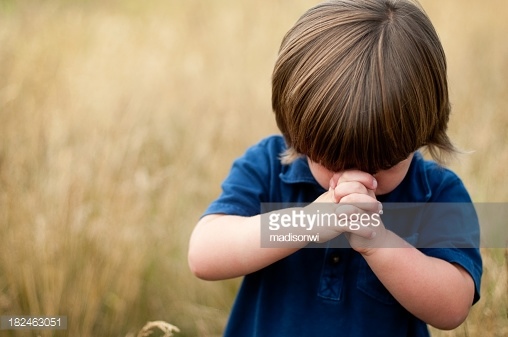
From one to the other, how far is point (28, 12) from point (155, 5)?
124 centimetres

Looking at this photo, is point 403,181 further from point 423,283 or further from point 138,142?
point 138,142

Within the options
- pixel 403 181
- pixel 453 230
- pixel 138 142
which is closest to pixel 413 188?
pixel 403 181

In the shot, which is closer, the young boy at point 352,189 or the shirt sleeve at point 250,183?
the young boy at point 352,189

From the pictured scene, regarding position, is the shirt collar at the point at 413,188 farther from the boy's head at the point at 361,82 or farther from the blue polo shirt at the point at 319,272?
the boy's head at the point at 361,82

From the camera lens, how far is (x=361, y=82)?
1.42 m

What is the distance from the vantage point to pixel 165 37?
4438 millimetres

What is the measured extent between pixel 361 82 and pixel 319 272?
20.9 inches

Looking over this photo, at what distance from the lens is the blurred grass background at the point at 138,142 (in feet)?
8.13

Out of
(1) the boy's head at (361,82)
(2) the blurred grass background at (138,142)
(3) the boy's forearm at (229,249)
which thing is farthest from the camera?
(2) the blurred grass background at (138,142)

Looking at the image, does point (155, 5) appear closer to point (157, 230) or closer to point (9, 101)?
point (9, 101)

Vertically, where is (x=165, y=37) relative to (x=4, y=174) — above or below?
above

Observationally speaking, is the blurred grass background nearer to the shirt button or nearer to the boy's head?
the shirt button

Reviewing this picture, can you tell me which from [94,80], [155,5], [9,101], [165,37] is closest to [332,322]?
[9,101]

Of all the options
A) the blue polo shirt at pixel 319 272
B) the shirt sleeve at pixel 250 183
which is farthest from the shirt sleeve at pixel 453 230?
the shirt sleeve at pixel 250 183
